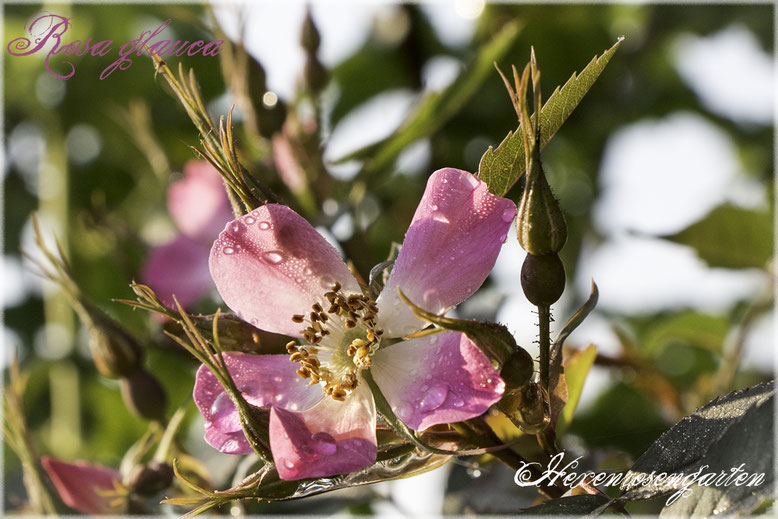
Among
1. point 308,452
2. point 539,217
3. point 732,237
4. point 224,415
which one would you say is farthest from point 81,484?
point 732,237

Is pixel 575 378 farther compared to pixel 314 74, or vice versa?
pixel 314 74

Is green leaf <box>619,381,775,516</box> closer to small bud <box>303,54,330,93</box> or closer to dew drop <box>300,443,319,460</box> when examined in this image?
dew drop <box>300,443,319,460</box>

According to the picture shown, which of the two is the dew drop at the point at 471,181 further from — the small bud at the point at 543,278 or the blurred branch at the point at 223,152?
the blurred branch at the point at 223,152

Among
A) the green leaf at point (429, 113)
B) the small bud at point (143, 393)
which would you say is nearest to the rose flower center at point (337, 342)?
the small bud at point (143, 393)

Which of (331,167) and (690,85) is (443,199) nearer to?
(331,167)

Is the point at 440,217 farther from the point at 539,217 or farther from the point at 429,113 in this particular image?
the point at 429,113

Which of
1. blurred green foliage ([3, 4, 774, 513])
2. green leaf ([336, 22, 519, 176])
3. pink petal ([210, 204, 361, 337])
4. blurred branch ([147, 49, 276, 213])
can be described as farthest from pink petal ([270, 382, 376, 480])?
blurred green foliage ([3, 4, 774, 513])
